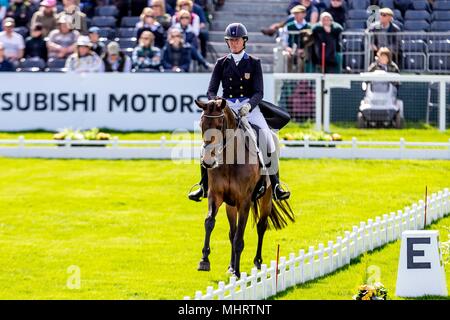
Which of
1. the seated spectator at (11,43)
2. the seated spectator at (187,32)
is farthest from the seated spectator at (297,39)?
the seated spectator at (11,43)

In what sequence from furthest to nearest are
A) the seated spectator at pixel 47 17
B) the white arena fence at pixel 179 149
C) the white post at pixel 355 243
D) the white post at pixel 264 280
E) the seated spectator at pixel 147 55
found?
1. the seated spectator at pixel 47 17
2. the seated spectator at pixel 147 55
3. the white arena fence at pixel 179 149
4. the white post at pixel 355 243
5. the white post at pixel 264 280

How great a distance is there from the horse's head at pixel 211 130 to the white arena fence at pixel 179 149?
1176 centimetres

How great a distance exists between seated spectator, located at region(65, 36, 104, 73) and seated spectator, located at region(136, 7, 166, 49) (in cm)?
129

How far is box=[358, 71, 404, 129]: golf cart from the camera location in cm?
3378

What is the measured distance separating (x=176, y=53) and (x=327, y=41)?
3432 mm

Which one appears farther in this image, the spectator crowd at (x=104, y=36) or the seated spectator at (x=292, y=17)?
the seated spectator at (x=292, y=17)

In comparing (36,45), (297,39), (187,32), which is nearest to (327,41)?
(297,39)

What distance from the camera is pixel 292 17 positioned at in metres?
35.2

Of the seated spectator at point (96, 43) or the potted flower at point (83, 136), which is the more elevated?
the seated spectator at point (96, 43)

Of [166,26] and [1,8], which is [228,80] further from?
[1,8]

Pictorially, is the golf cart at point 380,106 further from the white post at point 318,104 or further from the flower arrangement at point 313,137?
the flower arrangement at point 313,137

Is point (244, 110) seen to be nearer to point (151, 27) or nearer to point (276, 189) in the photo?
point (276, 189)

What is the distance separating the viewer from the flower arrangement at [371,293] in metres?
17.3
